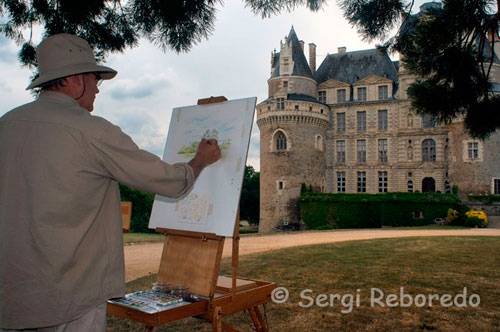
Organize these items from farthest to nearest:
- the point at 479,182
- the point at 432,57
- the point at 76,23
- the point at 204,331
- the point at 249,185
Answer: the point at 249,185 → the point at 479,182 → the point at 432,57 → the point at 76,23 → the point at 204,331

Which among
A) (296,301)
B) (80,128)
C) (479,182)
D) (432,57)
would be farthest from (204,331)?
(479,182)

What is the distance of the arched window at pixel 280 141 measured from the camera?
86.5 ft

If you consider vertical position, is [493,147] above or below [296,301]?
above

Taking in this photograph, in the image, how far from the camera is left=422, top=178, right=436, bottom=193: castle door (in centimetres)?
2577

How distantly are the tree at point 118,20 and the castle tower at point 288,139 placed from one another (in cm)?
2115

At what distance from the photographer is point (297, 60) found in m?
27.2

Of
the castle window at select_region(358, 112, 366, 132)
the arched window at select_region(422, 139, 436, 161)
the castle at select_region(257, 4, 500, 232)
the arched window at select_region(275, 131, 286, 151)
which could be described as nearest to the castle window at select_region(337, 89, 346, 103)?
the castle at select_region(257, 4, 500, 232)

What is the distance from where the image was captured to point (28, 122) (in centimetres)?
192

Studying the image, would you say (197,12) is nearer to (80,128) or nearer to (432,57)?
(80,128)

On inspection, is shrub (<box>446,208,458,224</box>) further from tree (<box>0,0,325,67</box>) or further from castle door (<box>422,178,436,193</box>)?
tree (<box>0,0,325,67</box>)

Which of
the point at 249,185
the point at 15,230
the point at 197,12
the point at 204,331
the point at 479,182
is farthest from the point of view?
the point at 249,185

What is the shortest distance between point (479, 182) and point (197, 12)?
22.7 m

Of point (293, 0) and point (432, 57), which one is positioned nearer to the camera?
point (293, 0)

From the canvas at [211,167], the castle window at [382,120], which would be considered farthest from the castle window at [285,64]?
the canvas at [211,167]
